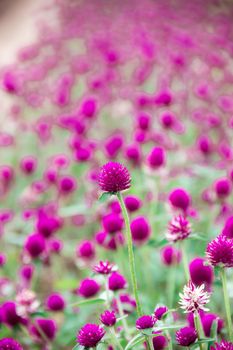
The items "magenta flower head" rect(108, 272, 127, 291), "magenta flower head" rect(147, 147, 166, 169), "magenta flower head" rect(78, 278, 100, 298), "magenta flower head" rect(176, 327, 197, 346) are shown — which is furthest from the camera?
"magenta flower head" rect(147, 147, 166, 169)

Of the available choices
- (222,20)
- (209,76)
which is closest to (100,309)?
(209,76)

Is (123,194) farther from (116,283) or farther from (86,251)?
(116,283)

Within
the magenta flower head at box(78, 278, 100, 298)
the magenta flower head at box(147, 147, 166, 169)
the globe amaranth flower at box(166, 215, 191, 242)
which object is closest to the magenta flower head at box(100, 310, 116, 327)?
the globe amaranth flower at box(166, 215, 191, 242)

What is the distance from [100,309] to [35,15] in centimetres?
514

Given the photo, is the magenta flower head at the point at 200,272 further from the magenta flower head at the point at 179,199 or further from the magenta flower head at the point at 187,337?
the magenta flower head at the point at 187,337

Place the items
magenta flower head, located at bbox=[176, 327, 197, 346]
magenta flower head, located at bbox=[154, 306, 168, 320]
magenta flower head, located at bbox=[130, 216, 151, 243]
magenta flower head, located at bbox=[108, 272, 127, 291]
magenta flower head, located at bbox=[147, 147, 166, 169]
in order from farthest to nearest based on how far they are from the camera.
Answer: magenta flower head, located at bbox=[147, 147, 166, 169], magenta flower head, located at bbox=[130, 216, 151, 243], magenta flower head, located at bbox=[108, 272, 127, 291], magenta flower head, located at bbox=[154, 306, 168, 320], magenta flower head, located at bbox=[176, 327, 197, 346]

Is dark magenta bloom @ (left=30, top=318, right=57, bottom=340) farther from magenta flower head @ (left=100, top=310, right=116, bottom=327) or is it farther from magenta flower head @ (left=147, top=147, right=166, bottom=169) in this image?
magenta flower head @ (left=147, top=147, right=166, bottom=169)

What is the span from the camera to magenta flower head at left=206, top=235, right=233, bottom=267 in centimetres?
100

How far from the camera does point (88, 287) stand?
1.48 meters

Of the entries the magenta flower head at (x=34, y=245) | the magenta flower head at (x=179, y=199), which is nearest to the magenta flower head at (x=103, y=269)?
the magenta flower head at (x=179, y=199)

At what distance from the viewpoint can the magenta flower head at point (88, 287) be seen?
4.83ft

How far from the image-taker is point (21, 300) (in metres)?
Answer: 1.43

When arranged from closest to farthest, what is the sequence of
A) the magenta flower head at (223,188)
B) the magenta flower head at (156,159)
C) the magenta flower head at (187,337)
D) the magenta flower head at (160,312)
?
the magenta flower head at (187,337), the magenta flower head at (160,312), the magenta flower head at (223,188), the magenta flower head at (156,159)

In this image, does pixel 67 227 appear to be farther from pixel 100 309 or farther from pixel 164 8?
pixel 164 8
